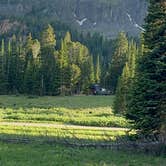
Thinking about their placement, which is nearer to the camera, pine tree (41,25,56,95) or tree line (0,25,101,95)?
tree line (0,25,101,95)

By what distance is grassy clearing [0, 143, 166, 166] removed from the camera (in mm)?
24417

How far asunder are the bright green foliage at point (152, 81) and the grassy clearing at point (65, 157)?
3.33 meters

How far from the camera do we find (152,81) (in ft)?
102

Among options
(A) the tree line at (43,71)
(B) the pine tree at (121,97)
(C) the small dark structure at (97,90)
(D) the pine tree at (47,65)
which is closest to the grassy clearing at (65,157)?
(B) the pine tree at (121,97)

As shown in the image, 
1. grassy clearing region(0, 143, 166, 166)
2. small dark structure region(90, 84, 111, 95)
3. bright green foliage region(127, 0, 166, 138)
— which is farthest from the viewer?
small dark structure region(90, 84, 111, 95)

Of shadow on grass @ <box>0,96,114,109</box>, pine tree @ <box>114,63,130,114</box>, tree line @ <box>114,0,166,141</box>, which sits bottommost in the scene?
shadow on grass @ <box>0,96,114,109</box>

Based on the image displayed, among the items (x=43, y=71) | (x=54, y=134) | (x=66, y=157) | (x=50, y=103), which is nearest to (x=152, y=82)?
(x=66, y=157)

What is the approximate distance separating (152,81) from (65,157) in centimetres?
828

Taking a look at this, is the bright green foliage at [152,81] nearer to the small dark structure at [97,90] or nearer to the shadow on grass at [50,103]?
the shadow on grass at [50,103]

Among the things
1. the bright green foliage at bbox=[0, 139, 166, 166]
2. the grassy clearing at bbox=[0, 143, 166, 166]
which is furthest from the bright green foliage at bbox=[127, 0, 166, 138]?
the grassy clearing at bbox=[0, 143, 166, 166]

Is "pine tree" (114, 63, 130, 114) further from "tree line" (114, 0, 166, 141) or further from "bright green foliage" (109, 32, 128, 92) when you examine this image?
"bright green foliage" (109, 32, 128, 92)

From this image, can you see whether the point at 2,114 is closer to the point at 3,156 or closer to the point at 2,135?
the point at 2,135

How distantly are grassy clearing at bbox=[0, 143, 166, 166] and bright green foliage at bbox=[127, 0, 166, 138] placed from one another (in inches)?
131

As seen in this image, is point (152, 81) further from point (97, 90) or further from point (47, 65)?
point (97, 90)
